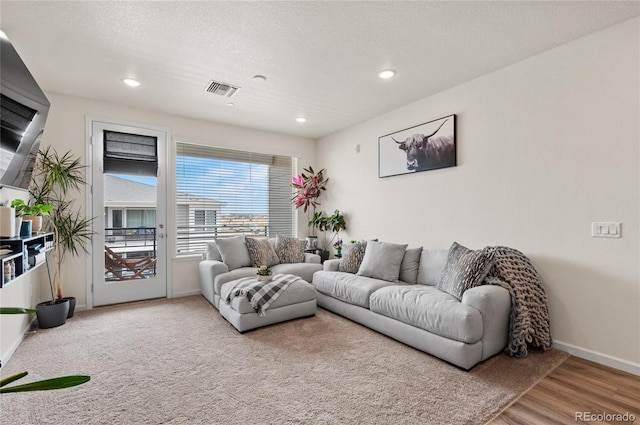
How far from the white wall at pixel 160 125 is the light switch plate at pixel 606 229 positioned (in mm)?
4152

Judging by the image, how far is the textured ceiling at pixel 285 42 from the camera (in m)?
2.28

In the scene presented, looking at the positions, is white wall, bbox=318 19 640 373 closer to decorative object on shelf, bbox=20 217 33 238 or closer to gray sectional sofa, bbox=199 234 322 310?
gray sectional sofa, bbox=199 234 322 310

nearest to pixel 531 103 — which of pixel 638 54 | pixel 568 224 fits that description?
pixel 638 54

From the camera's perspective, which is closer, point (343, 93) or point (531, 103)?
point (531, 103)

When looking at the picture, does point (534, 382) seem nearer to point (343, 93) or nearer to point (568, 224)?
point (568, 224)

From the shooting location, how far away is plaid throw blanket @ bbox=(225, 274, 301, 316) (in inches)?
126

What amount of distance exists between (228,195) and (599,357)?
187 inches

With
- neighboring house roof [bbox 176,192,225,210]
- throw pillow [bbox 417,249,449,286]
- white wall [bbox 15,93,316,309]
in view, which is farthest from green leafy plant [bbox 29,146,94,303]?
throw pillow [bbox 417,249,449,286]

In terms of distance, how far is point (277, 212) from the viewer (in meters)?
5.66

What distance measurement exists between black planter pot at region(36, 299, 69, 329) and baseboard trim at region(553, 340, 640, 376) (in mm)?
4852

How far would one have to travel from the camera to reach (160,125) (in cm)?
448

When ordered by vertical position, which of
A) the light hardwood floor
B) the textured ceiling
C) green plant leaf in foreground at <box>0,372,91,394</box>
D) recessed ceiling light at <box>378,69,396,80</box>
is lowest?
the light hardwood floor

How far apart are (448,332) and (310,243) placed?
3196mm

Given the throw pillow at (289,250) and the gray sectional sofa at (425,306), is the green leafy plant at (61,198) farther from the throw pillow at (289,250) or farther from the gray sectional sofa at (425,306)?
the gray sectional sofa at (425,306)
